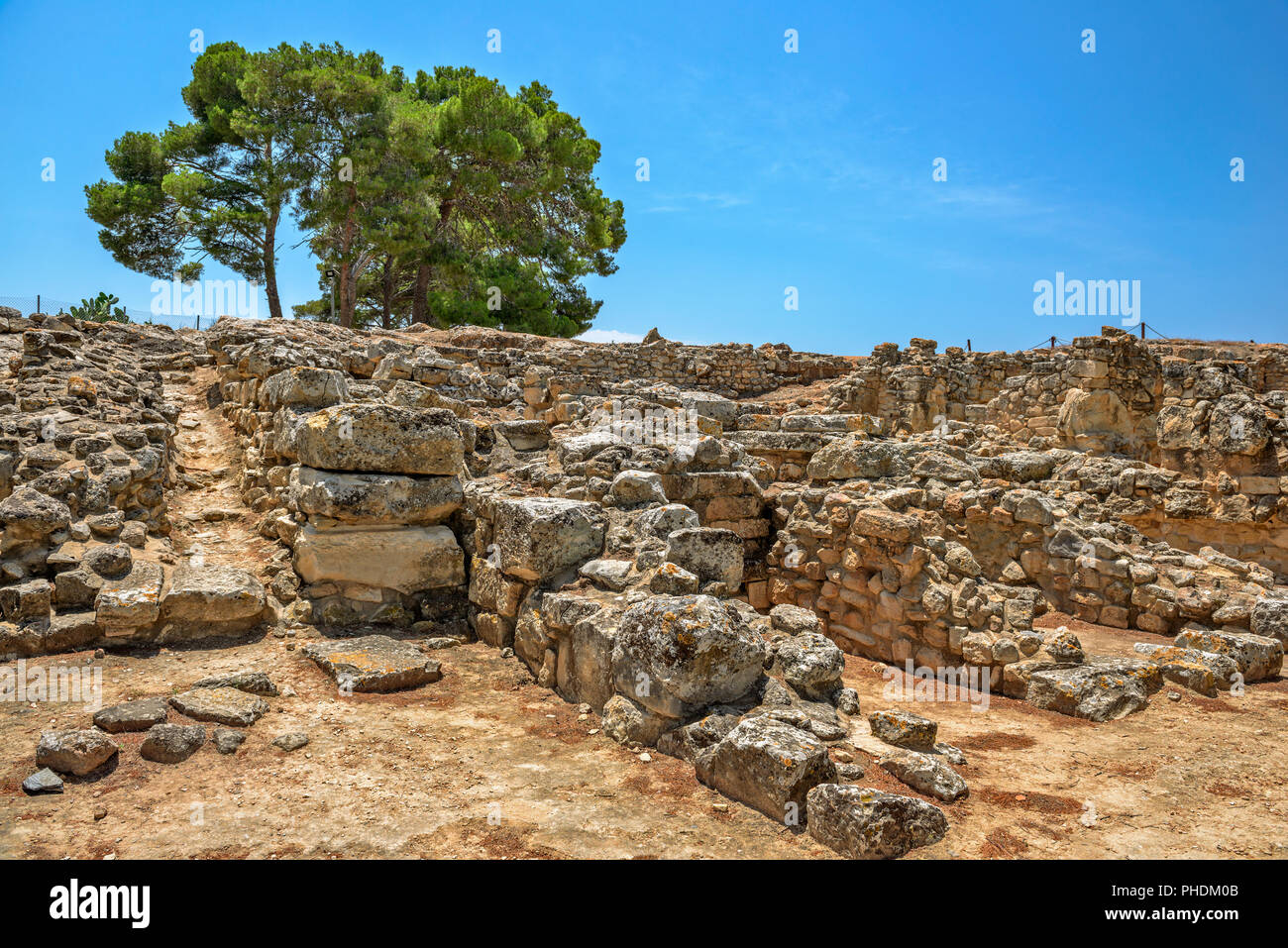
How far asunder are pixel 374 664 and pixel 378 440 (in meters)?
1.69

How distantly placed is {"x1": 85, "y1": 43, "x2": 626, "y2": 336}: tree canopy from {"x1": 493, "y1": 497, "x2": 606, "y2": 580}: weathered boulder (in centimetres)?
1764

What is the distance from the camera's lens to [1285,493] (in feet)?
24.2

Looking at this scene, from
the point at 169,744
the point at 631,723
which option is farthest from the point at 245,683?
the point at 631,723

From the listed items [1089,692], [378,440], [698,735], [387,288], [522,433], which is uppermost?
[387,288]

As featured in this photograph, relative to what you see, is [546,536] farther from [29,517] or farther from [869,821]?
[29,517]

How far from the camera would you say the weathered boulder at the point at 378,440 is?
5203mm

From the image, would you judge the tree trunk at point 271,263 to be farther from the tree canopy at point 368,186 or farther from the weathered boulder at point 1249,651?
the weathered boulder at point 1249,651

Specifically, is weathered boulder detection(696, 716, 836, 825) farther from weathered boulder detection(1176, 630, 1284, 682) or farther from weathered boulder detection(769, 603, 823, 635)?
weathered boulder detection(1176, 630, 1284, 682)

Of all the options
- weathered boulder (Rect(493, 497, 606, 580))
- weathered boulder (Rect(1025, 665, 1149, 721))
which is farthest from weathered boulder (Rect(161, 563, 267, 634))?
weathered boulder (Rect(1025, 665, 1149, 721))

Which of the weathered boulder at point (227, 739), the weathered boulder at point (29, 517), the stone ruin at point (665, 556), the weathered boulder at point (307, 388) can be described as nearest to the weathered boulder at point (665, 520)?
the stone ruin at point (665, 556)

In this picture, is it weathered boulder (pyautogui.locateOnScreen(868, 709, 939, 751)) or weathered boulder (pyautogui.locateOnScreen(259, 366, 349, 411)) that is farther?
weathered boulder (pyautogui.locateOnScreen(259, 366, 349, 411))

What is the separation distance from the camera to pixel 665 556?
176 inches

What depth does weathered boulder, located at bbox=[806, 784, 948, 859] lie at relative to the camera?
8.36ft

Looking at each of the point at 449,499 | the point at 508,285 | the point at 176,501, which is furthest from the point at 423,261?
the point at 449,499
